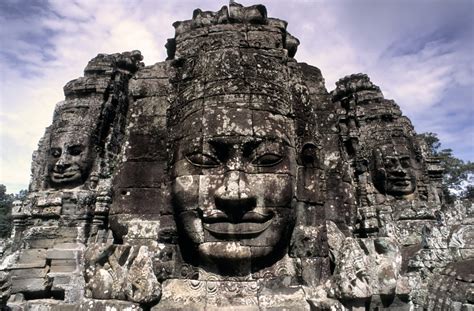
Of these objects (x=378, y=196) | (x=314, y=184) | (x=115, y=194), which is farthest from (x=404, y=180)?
(x=115, y=194)

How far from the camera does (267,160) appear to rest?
134 inches

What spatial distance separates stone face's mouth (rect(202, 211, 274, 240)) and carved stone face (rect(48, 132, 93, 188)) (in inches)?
259

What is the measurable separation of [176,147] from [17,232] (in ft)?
25.0

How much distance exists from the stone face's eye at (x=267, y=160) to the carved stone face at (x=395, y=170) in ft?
26.5

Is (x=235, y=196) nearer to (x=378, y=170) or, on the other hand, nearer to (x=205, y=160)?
(x=205, y=160)

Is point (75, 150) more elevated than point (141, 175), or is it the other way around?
point (75, 150)

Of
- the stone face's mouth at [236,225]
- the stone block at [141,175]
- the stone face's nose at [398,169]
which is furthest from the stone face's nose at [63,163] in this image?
the stone face's nose at [398,169]

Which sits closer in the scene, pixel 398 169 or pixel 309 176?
pixel 309 176

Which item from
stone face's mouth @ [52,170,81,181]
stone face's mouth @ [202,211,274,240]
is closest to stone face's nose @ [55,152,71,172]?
stone face's mouth @ [52,170,81,181]

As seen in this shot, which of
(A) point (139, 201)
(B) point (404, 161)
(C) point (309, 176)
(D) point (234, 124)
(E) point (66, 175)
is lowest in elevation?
(A) point (139, 201)

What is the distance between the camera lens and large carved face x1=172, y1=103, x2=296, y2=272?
10.5ft

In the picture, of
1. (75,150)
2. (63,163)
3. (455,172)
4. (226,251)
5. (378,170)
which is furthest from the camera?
(455,172)

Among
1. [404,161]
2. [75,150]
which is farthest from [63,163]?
[404,161]

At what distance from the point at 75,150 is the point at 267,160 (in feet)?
22.9
